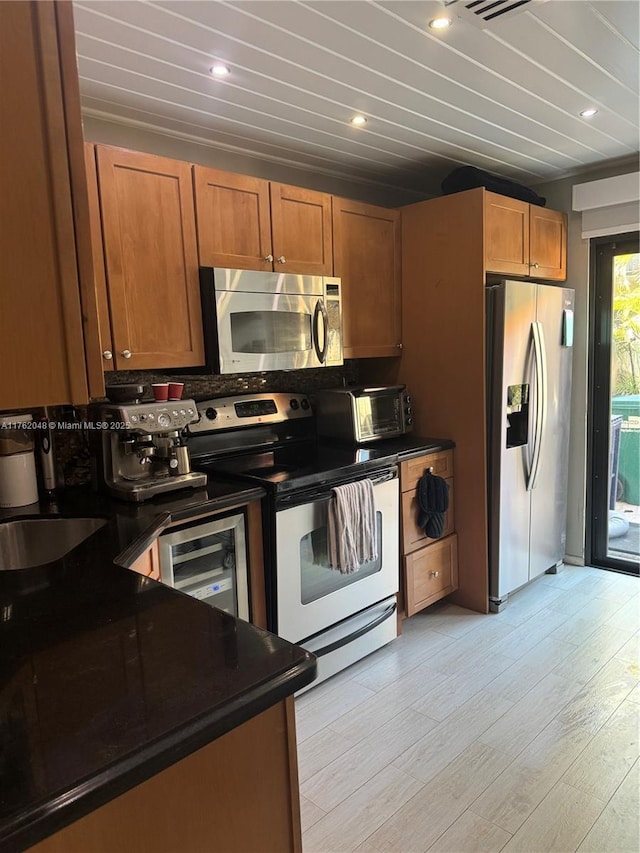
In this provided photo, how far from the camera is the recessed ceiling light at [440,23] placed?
1.72m

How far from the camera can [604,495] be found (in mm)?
3721

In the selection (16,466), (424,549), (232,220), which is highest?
(232,220)

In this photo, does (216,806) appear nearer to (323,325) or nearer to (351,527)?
(351,527)

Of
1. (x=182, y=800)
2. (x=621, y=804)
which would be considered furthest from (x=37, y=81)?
(x=621, y=804)

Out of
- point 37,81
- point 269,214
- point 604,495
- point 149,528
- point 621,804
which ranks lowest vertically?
point 621,804

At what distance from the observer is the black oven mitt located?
2.94 m

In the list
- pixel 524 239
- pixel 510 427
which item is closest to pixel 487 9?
pixel 524 239

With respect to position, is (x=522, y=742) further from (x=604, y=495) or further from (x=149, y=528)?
(x=604, y=495)

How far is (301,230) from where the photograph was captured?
9.06ft

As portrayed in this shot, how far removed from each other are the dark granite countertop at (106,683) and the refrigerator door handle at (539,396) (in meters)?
2.53

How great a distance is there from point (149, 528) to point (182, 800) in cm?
93

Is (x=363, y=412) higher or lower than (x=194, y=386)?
lower

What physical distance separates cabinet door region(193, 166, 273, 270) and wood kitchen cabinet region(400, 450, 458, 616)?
1.23m

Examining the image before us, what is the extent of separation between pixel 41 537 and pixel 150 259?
1.10 m
